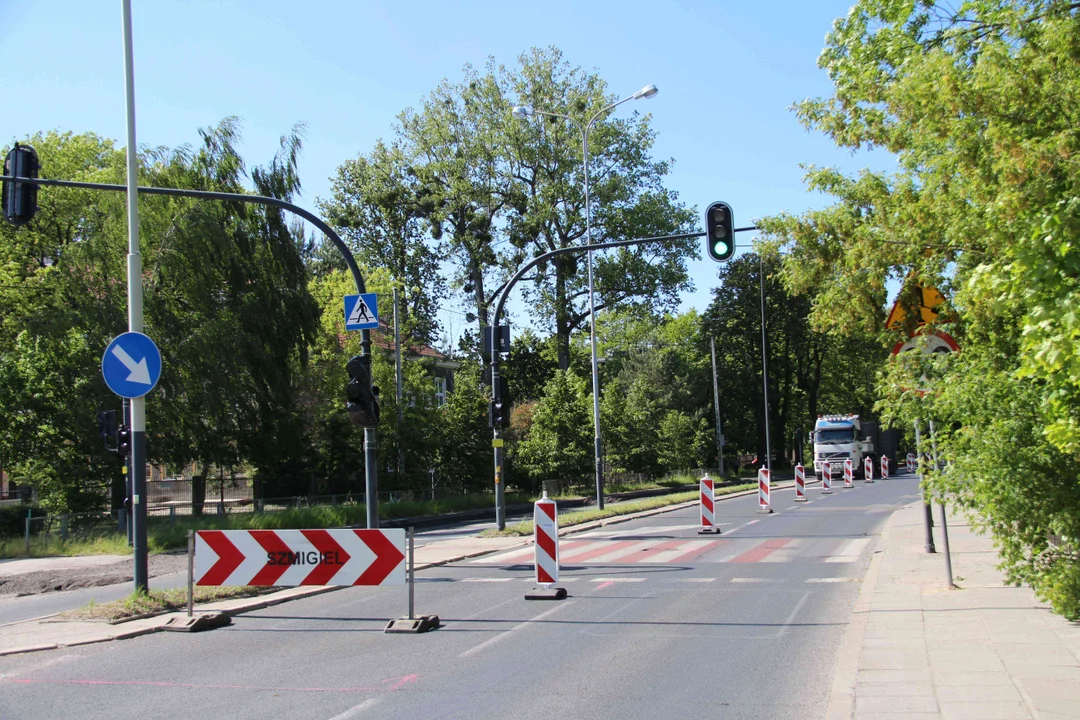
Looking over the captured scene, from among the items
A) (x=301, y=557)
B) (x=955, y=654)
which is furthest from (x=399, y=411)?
(x=955, y=654)

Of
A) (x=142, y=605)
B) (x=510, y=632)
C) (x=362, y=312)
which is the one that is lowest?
(x=510, y=632)

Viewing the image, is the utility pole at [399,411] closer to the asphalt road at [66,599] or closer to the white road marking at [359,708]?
the asphalt road at [66,599]

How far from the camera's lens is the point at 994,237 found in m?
7.65

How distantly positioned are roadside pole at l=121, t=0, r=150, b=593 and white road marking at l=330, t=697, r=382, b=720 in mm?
5189

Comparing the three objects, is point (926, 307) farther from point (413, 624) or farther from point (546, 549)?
point (413, 624)

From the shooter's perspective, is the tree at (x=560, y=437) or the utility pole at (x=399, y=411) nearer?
the utility pole at (x=399, y=411)

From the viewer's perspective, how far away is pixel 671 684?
7312 mm

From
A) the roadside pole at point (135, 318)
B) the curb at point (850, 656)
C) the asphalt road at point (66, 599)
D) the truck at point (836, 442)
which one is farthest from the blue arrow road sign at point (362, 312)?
the truck at point (836, 442)

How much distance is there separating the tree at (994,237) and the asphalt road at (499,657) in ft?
6.94

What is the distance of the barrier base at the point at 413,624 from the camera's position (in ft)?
32.1

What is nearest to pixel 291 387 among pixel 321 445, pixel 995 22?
pixel 321 445

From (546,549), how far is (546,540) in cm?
16

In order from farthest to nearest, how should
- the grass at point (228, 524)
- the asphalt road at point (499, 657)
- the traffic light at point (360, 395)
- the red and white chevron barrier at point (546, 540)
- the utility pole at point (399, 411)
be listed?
the utility pole at point (399, 411) → the grass at point (228, 524) → the traffic light at point (360, 395) → the red and white chevron barrier at point (546, 540) → the asphalt road at point (499, 657)

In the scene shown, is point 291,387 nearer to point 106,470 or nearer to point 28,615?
point 106,470
